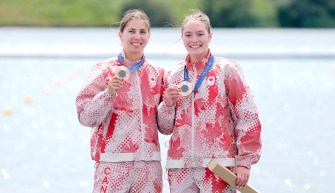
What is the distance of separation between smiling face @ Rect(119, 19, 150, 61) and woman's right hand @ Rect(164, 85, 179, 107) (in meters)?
0.33

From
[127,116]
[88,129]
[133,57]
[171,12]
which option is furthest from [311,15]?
[127,116]

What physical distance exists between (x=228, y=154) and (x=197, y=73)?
1.36 feet

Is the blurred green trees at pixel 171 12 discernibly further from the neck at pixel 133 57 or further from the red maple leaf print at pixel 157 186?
the red maple leaf print at pixel 157 186

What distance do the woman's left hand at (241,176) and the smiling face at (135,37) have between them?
754 millimetres

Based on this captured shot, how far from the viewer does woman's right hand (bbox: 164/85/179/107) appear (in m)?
4.22

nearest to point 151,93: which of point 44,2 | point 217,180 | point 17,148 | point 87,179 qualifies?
point 217,180

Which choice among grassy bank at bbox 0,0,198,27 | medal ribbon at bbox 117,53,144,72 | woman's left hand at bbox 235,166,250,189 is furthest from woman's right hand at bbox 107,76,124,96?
grassy bank at bbox 0,0,198,27

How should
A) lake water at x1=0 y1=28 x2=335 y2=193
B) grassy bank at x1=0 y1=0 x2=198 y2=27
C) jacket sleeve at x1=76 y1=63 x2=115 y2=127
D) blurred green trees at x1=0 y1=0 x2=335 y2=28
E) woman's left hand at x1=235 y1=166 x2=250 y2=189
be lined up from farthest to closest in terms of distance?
grassy bank at x1=0 y1=0 x2=198 y2=27
blurred green trees at x1=0 y1=0 x2=335 y2=28
lake water at x1=0 y1=28 x2=335 y2=193
jacket sleeve at x1=76 y1=63 x2=115 y2=127
woman's left hand at x1=235 y1=166 x2=250 y2=189

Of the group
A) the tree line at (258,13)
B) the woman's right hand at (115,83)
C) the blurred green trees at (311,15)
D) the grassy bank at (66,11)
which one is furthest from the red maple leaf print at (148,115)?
the grassy bank at (66,11)

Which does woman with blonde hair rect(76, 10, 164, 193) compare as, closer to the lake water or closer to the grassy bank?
the lake water

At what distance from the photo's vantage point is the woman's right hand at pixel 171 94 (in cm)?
422

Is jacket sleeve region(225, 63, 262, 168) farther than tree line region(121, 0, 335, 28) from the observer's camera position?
No

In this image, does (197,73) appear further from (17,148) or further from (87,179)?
(17,148)

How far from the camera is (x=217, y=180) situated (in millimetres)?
4266
